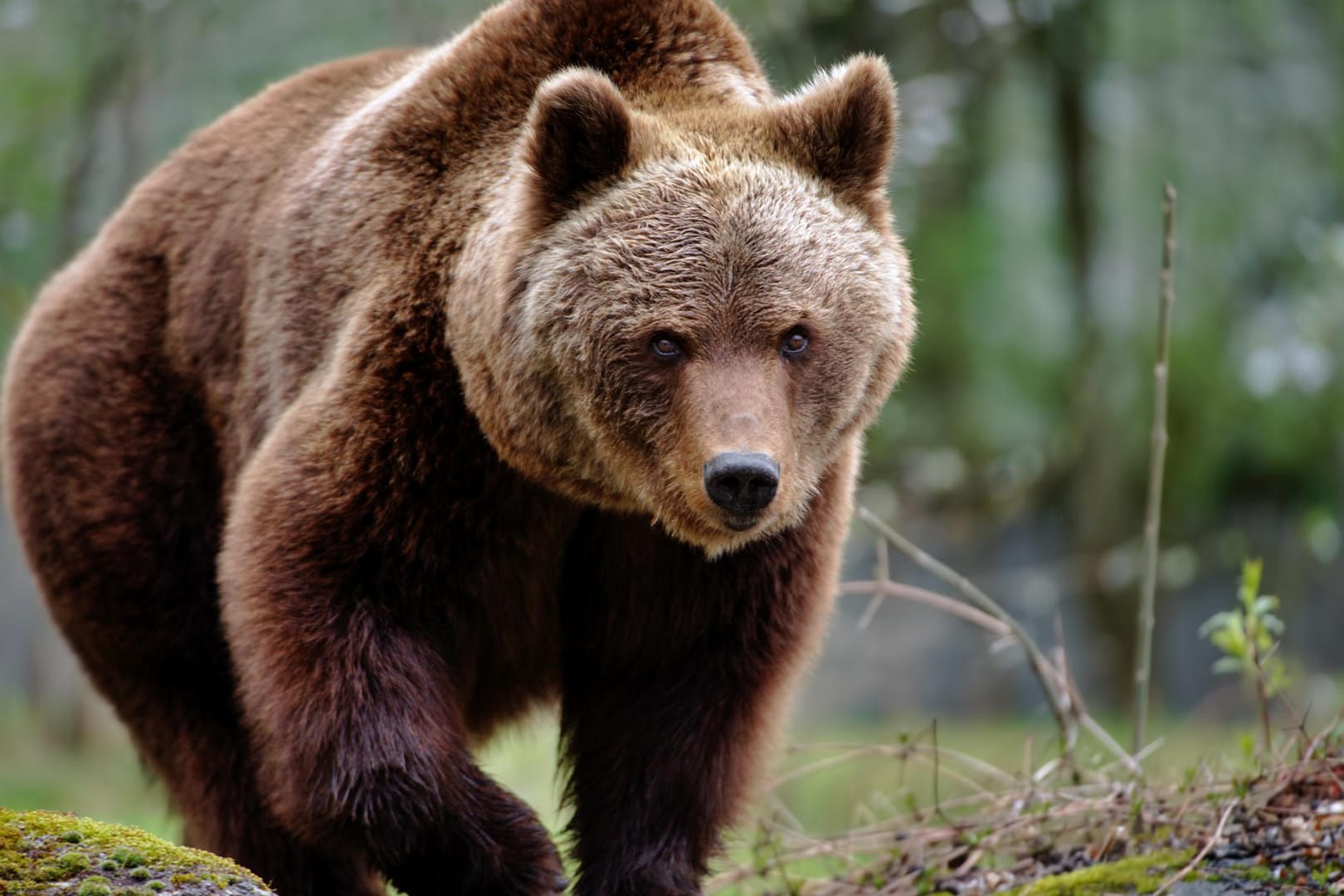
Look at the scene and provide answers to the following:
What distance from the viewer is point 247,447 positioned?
5.89m

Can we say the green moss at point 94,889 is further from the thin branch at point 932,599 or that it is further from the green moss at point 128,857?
the thin branch at point 932,599

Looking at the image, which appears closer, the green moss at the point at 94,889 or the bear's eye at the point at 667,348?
the green moss at the point at 94,889

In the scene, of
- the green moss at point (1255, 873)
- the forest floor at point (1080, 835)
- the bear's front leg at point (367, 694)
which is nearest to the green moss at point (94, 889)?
the bear's front leg at point (367, 694)

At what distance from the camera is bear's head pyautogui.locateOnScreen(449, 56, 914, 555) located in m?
4.53

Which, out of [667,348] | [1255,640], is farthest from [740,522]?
[1255,640]

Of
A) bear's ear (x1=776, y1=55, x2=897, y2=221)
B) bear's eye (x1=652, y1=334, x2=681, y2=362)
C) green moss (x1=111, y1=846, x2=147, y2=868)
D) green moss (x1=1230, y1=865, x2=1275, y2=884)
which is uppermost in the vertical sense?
bear's ear (x1=776, y1=55, x2=897, y2=221)

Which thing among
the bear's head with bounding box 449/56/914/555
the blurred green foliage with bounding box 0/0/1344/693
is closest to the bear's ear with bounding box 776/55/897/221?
the bear's head with bounding box 449/56/914/555

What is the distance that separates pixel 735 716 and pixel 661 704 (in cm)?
25

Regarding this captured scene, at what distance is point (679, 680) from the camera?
17.3 feet

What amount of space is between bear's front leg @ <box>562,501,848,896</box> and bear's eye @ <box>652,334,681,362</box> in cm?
81

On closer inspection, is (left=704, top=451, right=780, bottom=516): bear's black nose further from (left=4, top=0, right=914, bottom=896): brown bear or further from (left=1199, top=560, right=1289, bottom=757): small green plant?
(left=1199, top=560, right=1289, bottom=757): small green plant

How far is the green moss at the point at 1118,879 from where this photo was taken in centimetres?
459

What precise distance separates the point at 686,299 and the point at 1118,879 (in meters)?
2.12

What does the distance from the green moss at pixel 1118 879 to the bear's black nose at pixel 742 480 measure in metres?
1.47
